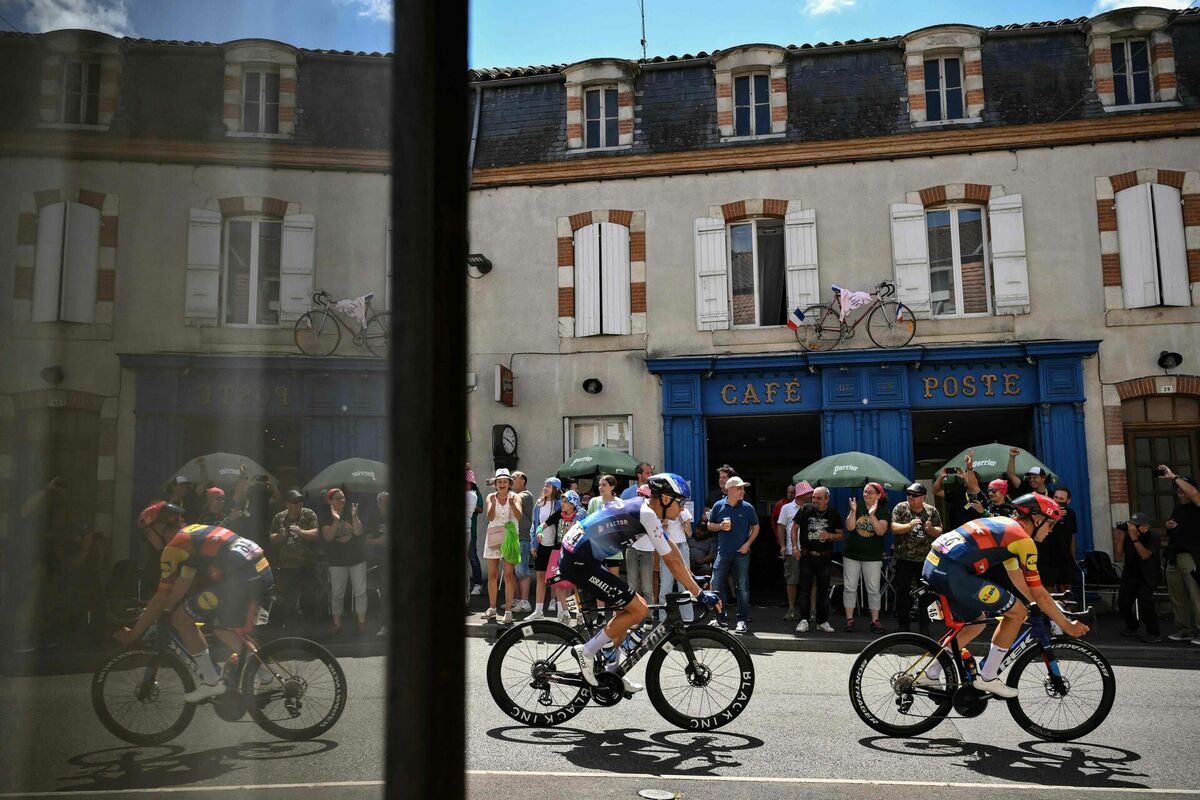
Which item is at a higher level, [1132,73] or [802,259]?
[1132,73]

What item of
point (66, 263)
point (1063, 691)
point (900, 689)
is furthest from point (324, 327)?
point (1063, 691)

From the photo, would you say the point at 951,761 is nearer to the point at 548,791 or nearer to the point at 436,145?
the point at 548,791

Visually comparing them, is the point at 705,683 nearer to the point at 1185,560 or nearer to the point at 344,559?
the point at 344,559

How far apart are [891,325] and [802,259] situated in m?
1.88

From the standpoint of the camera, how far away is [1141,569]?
11.1 meters

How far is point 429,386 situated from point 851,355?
16.1 meters

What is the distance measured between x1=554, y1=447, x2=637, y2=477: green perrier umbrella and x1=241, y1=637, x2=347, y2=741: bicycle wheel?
13831 millimetres

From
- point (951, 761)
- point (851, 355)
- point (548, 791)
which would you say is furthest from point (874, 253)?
point (548, 791)

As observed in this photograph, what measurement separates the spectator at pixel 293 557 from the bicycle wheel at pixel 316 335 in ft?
0.44

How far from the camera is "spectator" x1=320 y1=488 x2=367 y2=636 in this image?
0.83 metres

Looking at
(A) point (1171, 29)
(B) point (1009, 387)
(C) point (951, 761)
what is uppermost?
(A) point (1171, 29)

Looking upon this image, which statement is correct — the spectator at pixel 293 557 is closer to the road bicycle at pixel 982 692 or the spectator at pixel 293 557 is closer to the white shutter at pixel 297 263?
the white shutter at pixel 297 263

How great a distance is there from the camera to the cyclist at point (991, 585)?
21.7 ft

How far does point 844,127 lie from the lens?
666 inches
